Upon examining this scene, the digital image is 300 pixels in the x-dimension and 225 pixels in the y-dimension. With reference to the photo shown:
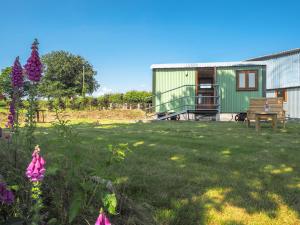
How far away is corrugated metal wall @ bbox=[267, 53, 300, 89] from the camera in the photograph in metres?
23.8

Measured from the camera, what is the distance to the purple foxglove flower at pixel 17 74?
3371 mm

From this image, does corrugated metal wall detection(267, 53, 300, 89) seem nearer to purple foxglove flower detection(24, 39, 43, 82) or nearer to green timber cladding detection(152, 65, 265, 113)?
green timber cladding detection(152, 65, 265, 113)

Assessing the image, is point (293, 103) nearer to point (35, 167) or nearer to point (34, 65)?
point (34, 65)

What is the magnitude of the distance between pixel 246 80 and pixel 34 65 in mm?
16107

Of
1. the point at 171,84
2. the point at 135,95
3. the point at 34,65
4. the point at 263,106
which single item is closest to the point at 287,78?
the point at 171,84

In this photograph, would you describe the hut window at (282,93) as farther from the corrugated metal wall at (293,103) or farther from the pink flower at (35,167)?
the pink flower at (35,167)

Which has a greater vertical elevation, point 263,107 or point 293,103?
point 293,103

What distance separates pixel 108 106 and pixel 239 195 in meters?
27.9

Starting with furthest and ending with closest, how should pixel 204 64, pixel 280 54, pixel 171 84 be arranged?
pixel 280 54 < pixel 171 84 < pixel 204 64

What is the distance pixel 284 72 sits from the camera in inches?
983

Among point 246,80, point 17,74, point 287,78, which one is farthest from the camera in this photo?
point 287,78

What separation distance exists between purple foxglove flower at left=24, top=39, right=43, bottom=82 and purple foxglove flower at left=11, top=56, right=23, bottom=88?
1.44 feet

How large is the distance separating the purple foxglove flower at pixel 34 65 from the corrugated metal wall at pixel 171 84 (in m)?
15.0

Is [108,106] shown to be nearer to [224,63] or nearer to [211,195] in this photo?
[224,63]
